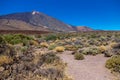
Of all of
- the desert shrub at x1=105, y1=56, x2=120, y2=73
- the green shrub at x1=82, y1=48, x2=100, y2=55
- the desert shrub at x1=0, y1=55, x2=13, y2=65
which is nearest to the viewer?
the desert shrub at x1=0, y1=55, x2=13, y2=65

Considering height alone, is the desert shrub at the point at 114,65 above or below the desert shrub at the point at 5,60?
below

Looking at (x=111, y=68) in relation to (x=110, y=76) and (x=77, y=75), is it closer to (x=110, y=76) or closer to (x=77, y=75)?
(x=110, y=76)

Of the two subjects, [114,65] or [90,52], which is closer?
[114,65]

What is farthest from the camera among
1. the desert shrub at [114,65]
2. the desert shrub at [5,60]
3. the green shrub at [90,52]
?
the green shrub at [90,52]

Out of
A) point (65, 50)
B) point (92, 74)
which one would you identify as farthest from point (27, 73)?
point (65, 50)

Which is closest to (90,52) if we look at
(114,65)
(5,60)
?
(114,65)

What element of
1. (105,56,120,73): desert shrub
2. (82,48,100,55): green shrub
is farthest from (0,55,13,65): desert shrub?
(82,48,100,55): green shrub

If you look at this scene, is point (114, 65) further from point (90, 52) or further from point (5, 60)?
point (90, 52)

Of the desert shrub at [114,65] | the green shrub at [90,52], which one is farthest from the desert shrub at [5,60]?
the green shrub at [90,52]

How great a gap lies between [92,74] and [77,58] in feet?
16.4

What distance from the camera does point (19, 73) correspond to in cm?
900

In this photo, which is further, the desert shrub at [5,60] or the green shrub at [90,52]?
the green shrub at [90,52]

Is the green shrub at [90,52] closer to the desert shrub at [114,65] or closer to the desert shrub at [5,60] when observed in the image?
the desert shrub at [114,65]

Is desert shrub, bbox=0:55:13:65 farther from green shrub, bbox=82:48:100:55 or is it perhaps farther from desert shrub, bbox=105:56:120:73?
green shrub, bbox=82:48:100:55
